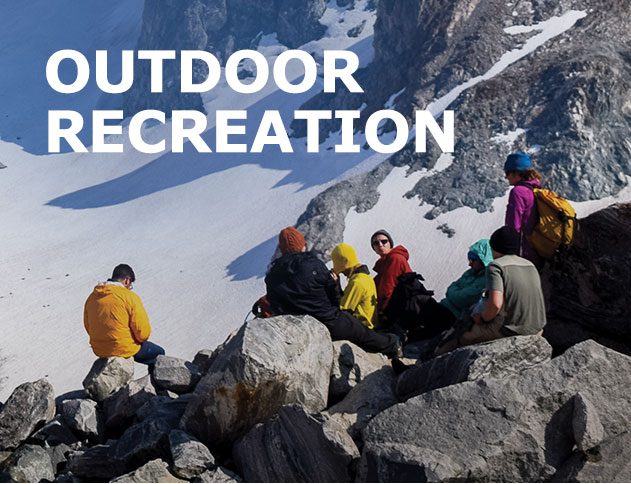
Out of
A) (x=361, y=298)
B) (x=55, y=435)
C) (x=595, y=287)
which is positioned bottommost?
(x=55, y=435)

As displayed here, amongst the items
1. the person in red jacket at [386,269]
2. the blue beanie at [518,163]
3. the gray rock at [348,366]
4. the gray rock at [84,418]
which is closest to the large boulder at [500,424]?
the gray rock at [348,366]

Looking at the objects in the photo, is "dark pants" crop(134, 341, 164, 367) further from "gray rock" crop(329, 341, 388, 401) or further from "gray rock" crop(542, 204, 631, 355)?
"gray rock" crop(542, 204, 631, 355)

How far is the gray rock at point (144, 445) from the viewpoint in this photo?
24.7 feet

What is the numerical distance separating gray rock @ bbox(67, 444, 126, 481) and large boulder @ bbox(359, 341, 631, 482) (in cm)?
315

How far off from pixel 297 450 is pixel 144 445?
6.50ft

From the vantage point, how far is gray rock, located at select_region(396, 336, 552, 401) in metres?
6.72

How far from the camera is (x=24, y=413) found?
30.8 feet

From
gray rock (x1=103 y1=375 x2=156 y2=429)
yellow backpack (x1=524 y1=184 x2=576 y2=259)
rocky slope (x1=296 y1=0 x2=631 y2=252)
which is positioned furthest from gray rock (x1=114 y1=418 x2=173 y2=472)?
rocky slope (x1=296 y1=0 x2=631 y2=252)

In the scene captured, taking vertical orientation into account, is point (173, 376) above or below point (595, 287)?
below

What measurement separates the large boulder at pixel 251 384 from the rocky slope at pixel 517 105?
3935 centimetres

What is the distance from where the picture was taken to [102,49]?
125m

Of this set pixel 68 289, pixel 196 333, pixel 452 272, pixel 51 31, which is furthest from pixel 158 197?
pixel 51 31

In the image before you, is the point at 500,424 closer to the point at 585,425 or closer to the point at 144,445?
the point at 585,425

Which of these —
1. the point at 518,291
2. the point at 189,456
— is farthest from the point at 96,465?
the point at 518,291
